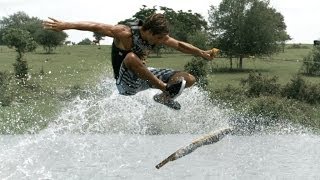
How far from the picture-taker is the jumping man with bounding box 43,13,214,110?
39.7 ft

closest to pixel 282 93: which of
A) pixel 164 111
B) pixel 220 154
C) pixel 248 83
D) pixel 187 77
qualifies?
pixel 248 83

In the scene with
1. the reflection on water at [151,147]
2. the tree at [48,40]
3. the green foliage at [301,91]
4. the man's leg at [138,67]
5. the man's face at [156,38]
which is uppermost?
the man's face at [156,38]

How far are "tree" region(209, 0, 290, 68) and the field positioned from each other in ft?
7.97

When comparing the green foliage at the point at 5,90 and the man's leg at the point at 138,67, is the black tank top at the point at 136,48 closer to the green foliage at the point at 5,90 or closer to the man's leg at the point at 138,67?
the man's leg at the point at 138,67

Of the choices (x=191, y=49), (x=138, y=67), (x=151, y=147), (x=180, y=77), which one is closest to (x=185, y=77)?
(x=180, y=77)

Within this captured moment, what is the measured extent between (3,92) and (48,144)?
941cm

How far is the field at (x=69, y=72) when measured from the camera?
5047 centimetres

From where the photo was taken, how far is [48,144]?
44875 millimetres

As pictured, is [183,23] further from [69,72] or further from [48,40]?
[69,72]

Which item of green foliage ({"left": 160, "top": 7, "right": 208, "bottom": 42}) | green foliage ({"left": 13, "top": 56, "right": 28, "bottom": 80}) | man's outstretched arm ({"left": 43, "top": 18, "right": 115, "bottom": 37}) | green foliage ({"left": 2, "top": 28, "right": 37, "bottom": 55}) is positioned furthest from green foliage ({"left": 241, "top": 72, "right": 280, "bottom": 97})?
man's outstretched arm ({"left": 43, "top": 18, "right": 115, "bottom": 37})

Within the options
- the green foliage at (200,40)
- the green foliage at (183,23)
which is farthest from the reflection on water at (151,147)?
the green foliage at (183,23)

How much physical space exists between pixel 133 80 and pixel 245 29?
3084 inches

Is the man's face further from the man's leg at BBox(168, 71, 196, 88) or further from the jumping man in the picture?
the man's leg at BBox(168, 71, 196, 88)

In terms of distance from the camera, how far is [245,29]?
89812 mm
